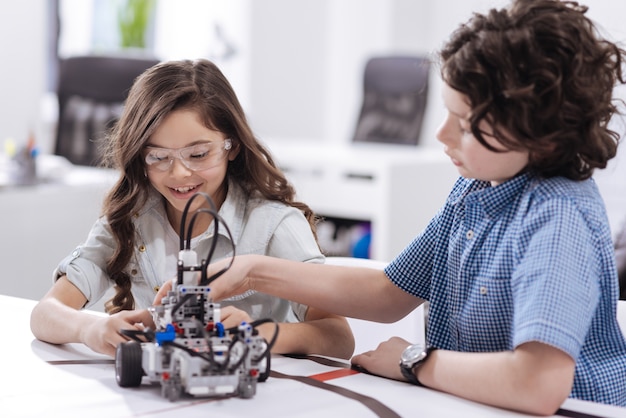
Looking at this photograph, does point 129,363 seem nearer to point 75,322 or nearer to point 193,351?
point 193,351

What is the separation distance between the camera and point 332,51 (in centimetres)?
648

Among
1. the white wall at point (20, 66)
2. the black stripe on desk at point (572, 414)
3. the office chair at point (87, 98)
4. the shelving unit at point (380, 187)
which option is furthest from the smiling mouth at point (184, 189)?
the white wall at point (20, 66)

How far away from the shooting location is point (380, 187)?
4.19 m

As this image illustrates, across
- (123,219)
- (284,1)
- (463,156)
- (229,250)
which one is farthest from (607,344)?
(284,1)

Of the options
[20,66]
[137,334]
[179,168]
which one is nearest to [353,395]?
[137,334]

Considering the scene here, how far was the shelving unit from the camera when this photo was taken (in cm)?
417

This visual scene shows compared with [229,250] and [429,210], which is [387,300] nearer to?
[229,250]

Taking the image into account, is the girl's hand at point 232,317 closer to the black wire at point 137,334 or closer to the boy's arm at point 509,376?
the black wire at point 137,334

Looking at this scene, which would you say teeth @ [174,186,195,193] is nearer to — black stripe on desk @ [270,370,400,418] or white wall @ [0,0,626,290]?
black stripe on desk @ [270,370,400,418]

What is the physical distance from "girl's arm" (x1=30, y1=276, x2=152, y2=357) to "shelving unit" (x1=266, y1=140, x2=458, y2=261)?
2.59 metres

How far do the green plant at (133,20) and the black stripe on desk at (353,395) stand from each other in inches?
206

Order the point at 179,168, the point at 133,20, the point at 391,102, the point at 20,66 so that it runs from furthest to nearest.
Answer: the point at 133,20, the point at 391,102, the point at 20,66, the point at 179,168

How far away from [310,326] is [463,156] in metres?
0.44

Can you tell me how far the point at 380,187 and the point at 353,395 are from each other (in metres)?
2.99
